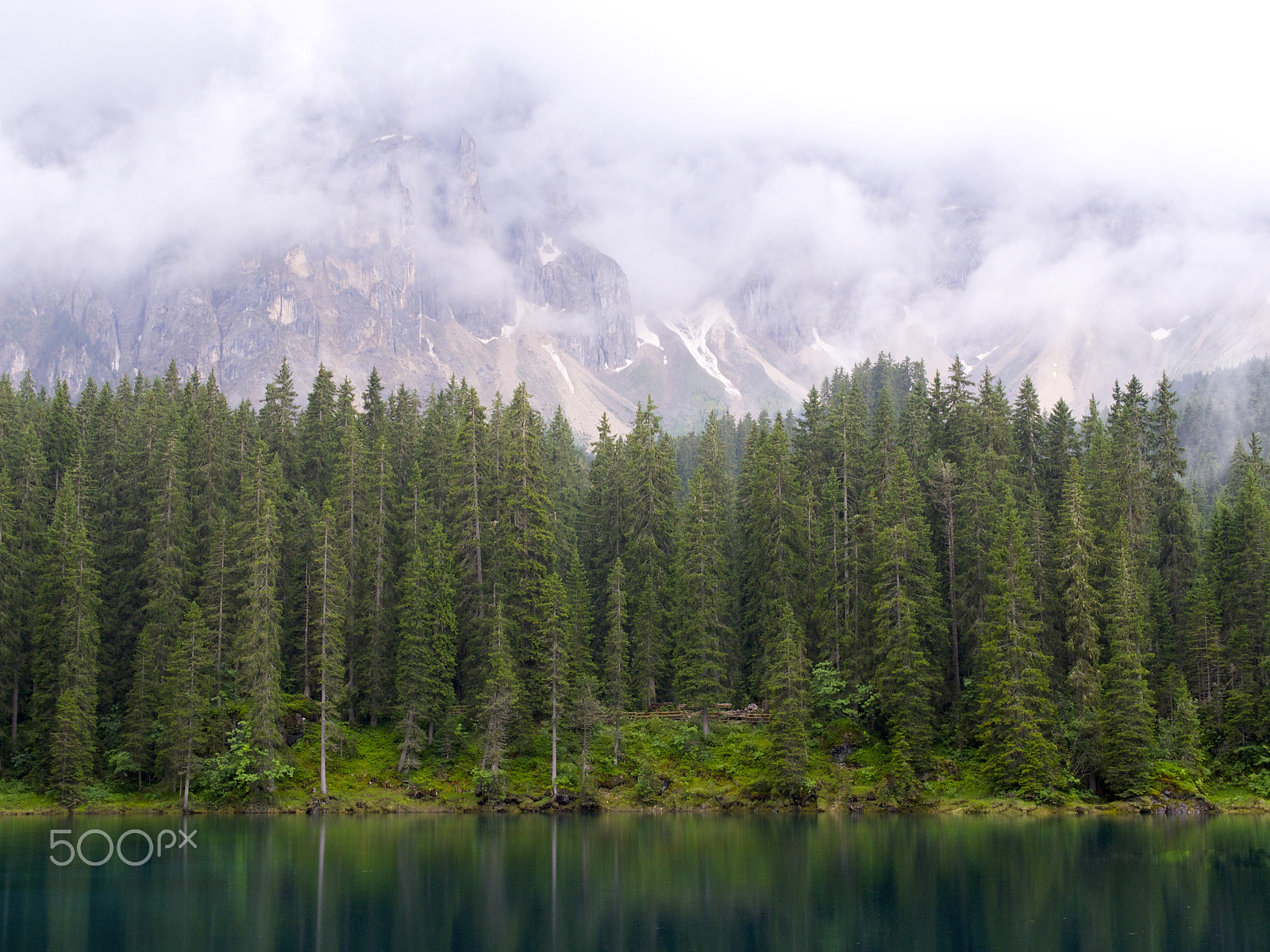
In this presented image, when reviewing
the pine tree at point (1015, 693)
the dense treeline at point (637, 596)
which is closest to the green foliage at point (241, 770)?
the dense treeline at point (637, 596)

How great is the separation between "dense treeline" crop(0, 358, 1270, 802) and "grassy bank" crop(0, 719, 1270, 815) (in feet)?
4.22

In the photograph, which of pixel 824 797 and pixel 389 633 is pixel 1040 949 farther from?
pixel 389 633

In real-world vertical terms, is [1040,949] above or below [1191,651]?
below

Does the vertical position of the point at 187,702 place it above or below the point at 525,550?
below

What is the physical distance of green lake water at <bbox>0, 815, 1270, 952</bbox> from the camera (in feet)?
83.4

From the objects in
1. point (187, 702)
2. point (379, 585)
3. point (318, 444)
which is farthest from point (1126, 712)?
point (318, 444)

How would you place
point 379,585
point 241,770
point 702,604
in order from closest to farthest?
point 241,770
point 702,604
point 379,585

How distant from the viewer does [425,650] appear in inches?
2478

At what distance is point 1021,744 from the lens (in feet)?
181

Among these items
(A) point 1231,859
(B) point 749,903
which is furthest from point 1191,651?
(B) point 749,903

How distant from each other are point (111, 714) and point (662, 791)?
3478cm

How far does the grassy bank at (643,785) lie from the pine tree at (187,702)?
2.45m

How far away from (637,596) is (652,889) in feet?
126

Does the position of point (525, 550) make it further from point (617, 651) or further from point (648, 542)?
point (617, 651)
